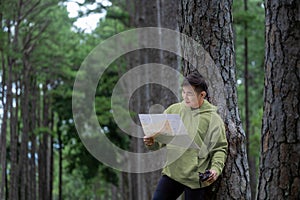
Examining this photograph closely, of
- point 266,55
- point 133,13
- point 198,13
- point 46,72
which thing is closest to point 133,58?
point 133,13

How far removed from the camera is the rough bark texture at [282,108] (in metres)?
3.83

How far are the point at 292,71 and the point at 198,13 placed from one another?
1937 mm

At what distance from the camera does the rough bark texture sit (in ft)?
12.6

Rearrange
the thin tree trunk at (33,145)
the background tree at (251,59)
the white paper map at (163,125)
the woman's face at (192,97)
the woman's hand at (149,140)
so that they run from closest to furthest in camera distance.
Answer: the white paper map at (163,125)
the woman's hand at (149,140)
the woman's face at (192,97)
the background tree at (251,59)
the thin tree trunk at (33,145)

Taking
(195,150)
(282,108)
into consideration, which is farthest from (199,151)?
(282,108)

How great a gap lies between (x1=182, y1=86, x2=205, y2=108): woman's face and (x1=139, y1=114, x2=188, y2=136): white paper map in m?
0.24

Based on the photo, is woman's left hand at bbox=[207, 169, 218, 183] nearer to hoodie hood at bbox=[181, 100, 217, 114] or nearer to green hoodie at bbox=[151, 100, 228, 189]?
green hoodie at bbox=[151, 100, 228, 189]

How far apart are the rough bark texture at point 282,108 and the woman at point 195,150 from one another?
1.06 metres

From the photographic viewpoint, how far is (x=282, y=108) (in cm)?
388

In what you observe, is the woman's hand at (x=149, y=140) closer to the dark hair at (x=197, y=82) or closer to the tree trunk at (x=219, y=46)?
the dark hair at (x=197, y=82)

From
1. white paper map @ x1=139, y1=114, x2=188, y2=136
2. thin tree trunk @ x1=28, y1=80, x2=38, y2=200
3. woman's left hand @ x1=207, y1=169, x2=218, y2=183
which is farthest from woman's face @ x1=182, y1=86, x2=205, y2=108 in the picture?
thin tree trunk @ x1=28, y1=80, x2=38, y2=200

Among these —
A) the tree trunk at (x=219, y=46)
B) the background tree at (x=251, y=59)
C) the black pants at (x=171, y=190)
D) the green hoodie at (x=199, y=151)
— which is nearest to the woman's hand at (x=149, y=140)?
the green hoodie at (x=199, y=151)

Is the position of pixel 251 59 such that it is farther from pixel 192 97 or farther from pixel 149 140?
pixel 149 140

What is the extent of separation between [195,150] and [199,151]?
4 centimetres
